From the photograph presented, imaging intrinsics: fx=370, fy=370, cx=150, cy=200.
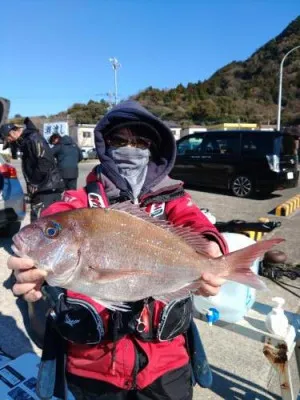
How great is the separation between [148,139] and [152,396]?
4.02 feet

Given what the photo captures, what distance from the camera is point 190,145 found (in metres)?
14.1

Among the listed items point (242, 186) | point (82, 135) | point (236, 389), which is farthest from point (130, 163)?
point (82, 135)

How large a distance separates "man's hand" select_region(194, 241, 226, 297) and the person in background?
7258mm

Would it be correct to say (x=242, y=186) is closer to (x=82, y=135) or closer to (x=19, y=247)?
(x=19, y=247)

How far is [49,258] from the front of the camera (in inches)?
53.0

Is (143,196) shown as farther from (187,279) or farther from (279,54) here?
(279,54)

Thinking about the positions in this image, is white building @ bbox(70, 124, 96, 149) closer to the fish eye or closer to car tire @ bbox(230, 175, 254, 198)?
car tire @ bbox(230, 175, 254, 198)

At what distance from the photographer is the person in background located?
8.59 m

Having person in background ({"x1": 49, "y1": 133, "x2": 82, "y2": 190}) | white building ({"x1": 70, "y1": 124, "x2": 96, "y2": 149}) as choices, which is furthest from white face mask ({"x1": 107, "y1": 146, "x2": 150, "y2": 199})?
white building ({"x1": 70, "y1": 124, "x2": 96, "y2": 149})

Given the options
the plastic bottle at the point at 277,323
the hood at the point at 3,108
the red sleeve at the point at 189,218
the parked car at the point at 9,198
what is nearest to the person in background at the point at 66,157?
the parked car at the point at 9,198

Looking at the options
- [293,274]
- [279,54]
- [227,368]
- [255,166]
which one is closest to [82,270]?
[227,368]

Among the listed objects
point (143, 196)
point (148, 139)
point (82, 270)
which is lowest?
point (82, 270)

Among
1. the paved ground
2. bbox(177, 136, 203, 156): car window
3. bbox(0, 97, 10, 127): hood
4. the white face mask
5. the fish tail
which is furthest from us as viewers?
bbox(177, 136, 203, 156): car window

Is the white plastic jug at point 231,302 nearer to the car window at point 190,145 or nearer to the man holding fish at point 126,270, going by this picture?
the man holding fish at point 126,270
